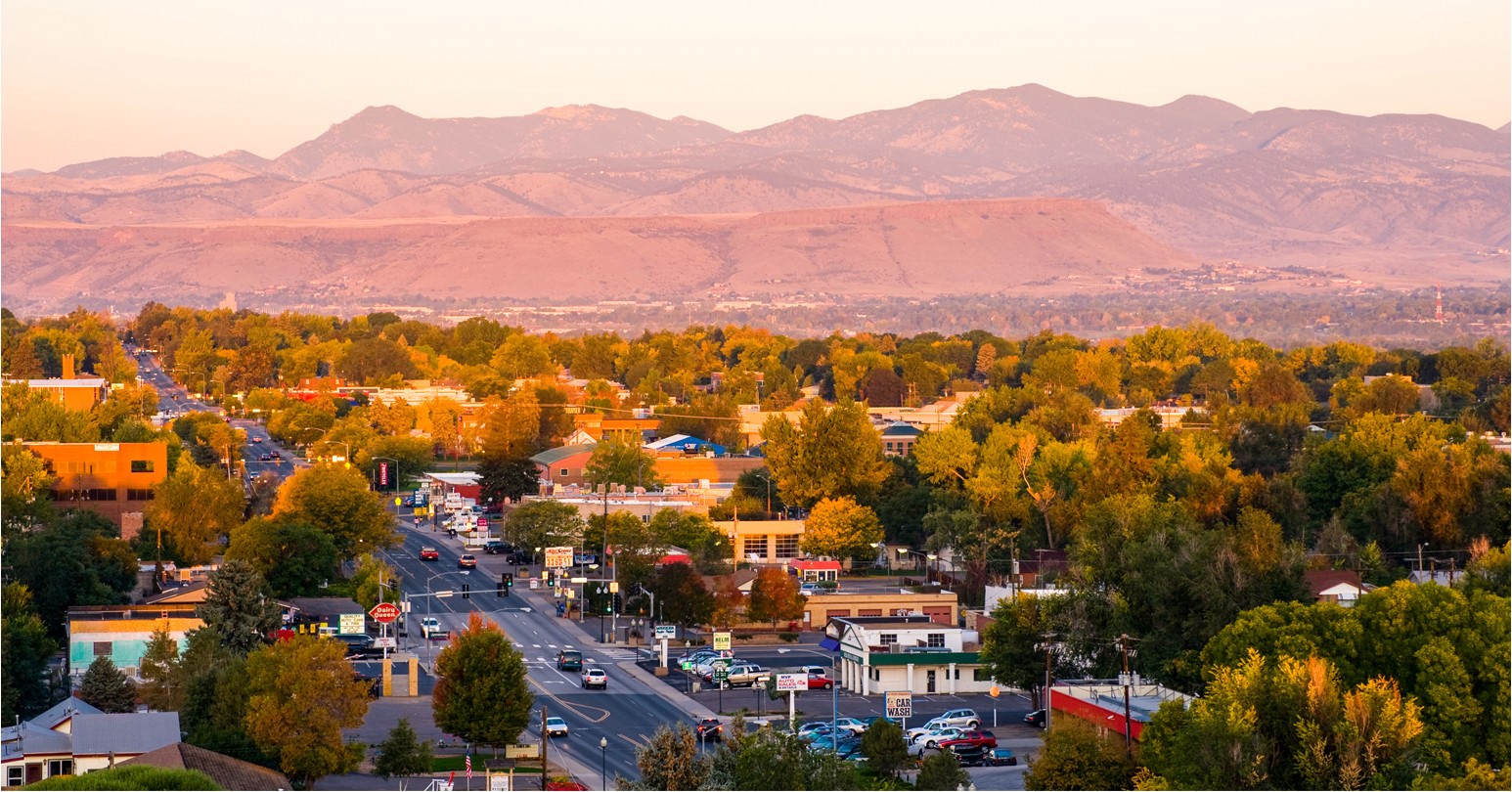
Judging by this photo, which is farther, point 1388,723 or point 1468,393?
point 1468,393

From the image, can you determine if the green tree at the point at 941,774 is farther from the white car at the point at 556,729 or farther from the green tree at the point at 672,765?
the white car at the point at 556,729

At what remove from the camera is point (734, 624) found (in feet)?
219

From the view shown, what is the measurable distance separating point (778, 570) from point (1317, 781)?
33.5 meters

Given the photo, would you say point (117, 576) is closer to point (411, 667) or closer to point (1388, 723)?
point (411, 667)

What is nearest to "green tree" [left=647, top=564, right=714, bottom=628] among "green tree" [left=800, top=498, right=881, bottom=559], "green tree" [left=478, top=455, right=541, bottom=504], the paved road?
the paved road

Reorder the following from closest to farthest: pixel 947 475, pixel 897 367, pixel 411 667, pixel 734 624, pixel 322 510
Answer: pixel 411 667 < pixel 734 624 < pixel 322 510 < pixel 947 475 < pixel 897 367

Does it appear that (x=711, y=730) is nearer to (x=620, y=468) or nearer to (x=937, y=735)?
(x=937, y=735)

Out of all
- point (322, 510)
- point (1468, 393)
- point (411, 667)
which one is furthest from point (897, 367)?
point (411, 667)

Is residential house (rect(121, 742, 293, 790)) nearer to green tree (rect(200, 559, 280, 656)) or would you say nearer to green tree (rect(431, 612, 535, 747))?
green tree (rect(431, 612, 535, 747))

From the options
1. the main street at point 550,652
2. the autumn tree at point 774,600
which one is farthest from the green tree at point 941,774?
the autumn tree at point 774,600

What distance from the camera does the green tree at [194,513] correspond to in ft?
246

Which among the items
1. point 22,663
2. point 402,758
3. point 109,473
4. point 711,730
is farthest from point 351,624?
point 109,473

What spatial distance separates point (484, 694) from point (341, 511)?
2886 centimetres

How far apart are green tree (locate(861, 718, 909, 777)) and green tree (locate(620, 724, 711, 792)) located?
14.3 feet
